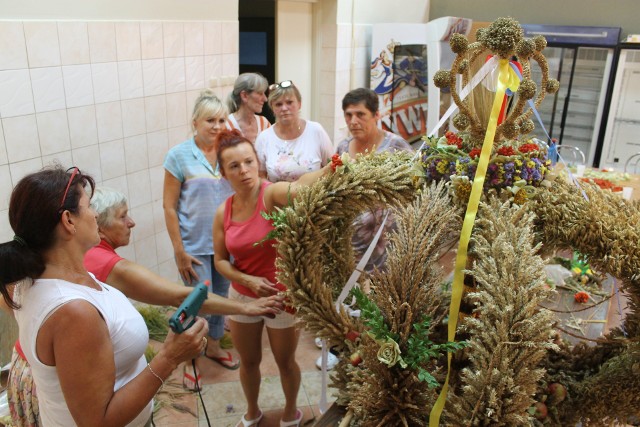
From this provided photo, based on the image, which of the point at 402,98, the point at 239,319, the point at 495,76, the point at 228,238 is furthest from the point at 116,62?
the point at 402,98

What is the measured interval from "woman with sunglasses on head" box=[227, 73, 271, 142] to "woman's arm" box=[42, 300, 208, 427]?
6.23 feet

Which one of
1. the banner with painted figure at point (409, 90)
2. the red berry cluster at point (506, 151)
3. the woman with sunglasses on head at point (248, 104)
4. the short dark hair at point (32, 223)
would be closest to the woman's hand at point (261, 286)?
the short dark hair at point (32, 223)

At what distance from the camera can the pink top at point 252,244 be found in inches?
85.5

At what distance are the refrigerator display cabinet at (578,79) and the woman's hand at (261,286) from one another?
4.80 meters

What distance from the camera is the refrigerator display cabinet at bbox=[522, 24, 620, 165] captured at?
228 inches

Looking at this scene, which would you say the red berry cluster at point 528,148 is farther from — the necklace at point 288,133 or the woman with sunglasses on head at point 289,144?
the necklace at point 288,133

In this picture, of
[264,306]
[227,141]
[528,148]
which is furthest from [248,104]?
[528,148]

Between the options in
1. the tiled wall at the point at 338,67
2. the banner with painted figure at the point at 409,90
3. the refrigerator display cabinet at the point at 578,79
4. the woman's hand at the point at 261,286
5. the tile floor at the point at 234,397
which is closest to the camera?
the woman's hand at the point at 261,286

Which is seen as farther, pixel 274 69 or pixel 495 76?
pixel 274 69

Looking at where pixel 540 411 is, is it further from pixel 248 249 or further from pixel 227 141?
pixel 227 141

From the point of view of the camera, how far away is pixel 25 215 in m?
1.29

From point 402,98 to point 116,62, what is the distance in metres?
3.45

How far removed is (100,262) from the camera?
1785mm

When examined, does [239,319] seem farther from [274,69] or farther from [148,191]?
[274,69]
